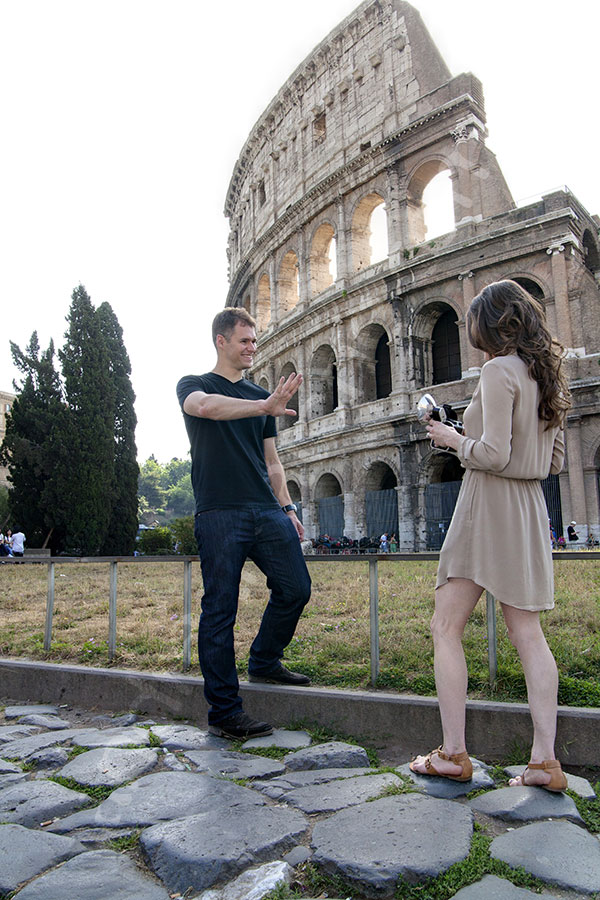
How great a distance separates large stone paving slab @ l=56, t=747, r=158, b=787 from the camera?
259 cm

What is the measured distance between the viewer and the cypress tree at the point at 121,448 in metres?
25.5

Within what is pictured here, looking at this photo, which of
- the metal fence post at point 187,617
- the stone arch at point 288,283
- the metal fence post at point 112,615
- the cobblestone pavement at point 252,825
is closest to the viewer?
the cobblestone pavement at point 252,825

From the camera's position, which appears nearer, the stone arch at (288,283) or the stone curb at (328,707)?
the stone curb at (328,707)

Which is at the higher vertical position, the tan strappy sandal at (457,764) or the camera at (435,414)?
the camera at (435,414)

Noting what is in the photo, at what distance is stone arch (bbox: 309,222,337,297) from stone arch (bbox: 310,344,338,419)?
2.28 meters

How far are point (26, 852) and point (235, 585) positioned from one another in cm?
154

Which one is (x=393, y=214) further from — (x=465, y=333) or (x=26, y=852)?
(x=26, y=852)

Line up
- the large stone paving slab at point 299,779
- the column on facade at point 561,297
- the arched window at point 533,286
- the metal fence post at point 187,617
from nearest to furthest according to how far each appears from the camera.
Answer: the large stone paving slab at point 299,779 → the metal fence post at point 187,617 → the column on facade at point 561,297 → the arched window at point 533,286

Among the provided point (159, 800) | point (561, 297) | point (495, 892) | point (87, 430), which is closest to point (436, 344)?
point (561, 297)

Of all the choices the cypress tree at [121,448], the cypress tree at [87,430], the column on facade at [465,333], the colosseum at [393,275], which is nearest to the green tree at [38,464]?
the cypress tree at [87,430]

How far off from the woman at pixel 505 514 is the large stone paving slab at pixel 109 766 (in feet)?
3.65

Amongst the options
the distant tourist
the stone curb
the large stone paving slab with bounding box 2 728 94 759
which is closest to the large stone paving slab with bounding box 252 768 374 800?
the stone curb

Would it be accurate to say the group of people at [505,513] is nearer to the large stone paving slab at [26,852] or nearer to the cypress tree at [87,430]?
the large stone paving slab at [26,852]

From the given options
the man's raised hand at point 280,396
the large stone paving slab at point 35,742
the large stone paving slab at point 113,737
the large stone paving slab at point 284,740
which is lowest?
the large stone paving slab at point 35,742
